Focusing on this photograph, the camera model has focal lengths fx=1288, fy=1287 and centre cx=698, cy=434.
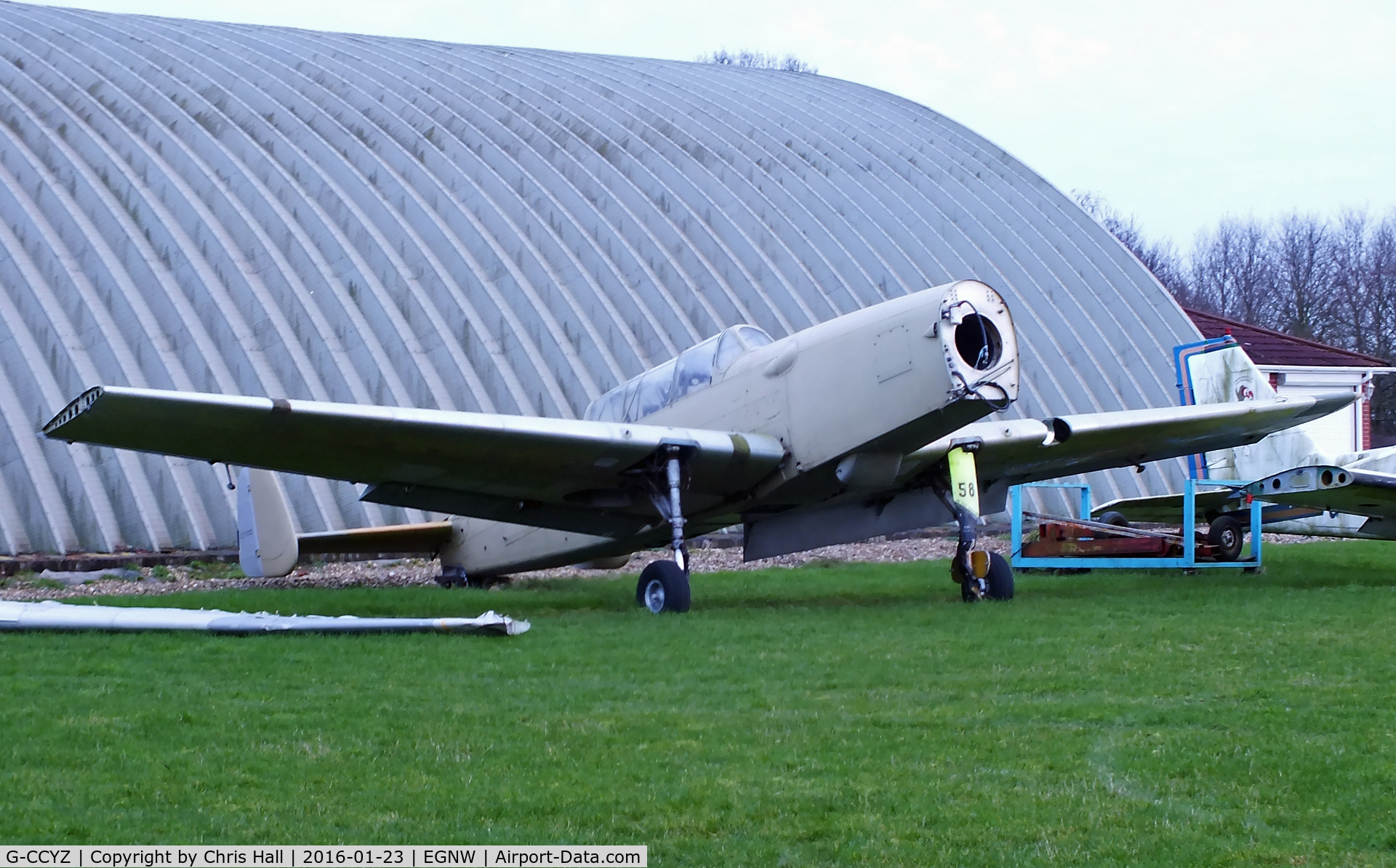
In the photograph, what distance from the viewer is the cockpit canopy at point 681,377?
1297 centimetres

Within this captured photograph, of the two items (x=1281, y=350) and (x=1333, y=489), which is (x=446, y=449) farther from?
(x=1281, y=350)

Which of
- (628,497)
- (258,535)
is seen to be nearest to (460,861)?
(628,497)

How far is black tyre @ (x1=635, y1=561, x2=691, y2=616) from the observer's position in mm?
11547

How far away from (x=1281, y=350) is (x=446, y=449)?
2688cm

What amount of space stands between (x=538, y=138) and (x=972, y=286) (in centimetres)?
1682

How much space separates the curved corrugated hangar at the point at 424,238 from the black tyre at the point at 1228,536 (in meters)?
8.12

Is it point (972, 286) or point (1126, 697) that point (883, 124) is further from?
point (1126, 697)

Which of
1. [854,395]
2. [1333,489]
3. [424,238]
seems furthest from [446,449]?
[424,238]

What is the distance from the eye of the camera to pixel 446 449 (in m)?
11.2

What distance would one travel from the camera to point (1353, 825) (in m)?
4.24

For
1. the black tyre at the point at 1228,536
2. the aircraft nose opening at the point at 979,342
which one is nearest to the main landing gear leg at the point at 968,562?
the aircraft nose opening at the point at 979,342

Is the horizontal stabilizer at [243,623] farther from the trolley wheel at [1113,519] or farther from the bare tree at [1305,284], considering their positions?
the bare tree at [1305,284]

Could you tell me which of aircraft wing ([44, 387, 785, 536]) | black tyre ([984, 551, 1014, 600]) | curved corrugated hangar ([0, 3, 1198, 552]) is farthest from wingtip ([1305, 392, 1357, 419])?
curved corrugated hangar ([0, 3, 1198, 552])

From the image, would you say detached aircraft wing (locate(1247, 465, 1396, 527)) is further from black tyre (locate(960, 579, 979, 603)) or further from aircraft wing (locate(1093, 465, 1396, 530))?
black tyre (locate(960, 579, 979, 603))
